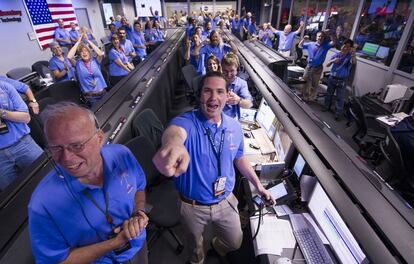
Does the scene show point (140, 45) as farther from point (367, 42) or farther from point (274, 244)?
point (274, 244)

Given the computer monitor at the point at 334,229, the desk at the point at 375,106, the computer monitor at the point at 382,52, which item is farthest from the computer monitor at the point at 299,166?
the computer monitor at the point at 382,52

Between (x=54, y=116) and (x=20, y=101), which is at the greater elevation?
(x=54, y=116)

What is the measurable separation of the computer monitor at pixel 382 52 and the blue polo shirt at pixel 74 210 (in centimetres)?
598

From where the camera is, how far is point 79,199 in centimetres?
97

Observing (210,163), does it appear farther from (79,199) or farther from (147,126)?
(147,126)

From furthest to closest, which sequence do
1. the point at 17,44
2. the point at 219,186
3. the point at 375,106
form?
the point at 17,44 < the point at 375,106 < the point at 219,186

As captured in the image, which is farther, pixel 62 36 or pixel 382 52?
pixel 62 36

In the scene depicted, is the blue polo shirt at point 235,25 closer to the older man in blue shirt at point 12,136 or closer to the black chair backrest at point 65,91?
the black chair backrest at point 65,91

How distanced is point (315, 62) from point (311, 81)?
484 mm

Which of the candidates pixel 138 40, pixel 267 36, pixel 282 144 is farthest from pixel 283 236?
pixel 267 36

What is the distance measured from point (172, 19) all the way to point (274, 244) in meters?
14.0

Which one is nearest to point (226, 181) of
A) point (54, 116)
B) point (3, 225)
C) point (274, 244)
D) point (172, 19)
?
point (274, 244)

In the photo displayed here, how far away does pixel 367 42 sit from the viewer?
211 inches

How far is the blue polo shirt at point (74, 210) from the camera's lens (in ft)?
2.92
